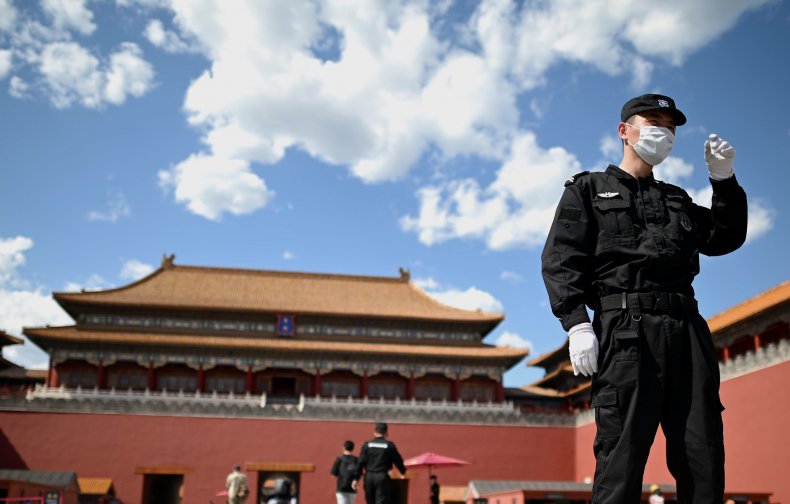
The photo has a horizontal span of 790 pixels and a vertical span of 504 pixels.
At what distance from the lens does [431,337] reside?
31969 mm

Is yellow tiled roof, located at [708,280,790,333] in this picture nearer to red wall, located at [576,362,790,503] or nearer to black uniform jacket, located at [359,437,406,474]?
red wall, located at [576,362,790,503]

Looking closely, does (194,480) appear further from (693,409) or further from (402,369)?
(693,409)

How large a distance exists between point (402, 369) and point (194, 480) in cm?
927

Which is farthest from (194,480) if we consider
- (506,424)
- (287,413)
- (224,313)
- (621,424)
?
(621,424)

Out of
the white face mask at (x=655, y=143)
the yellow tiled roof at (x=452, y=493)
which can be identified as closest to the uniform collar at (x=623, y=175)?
the white face mask at (x=655, y=143)

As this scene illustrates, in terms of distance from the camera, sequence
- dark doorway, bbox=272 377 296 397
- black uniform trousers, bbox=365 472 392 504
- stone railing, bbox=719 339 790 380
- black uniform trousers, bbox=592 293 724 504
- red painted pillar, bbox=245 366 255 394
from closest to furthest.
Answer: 1. black uniform trousers, bbox=592 293 724 504
2. black uniform trousers, bbox=365 472 392 504
3. stone railing, bbox=719 339 790 380
4. red painted pillar, bbox=245 366 255 394
5. dark doorway, bbox=272 377 296 397

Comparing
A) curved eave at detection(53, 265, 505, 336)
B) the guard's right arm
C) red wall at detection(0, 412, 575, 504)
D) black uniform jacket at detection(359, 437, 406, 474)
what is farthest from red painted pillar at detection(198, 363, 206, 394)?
black uniform jacket at detection(359, 437, 406, 474)

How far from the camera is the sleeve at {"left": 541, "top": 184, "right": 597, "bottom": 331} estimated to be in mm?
3242

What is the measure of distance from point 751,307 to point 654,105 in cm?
1769

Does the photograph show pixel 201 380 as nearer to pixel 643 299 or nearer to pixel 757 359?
pixel 757 359

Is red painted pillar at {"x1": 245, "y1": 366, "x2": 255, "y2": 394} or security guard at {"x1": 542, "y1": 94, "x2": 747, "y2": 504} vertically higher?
red painted pillar at {"x1": 245, "y1": 366, "x2": 255, "y2": 394}

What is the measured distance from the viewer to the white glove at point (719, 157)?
11.5 ft

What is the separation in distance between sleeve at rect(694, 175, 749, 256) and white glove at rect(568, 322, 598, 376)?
2.80ft

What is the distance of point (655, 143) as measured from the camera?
3504mm
